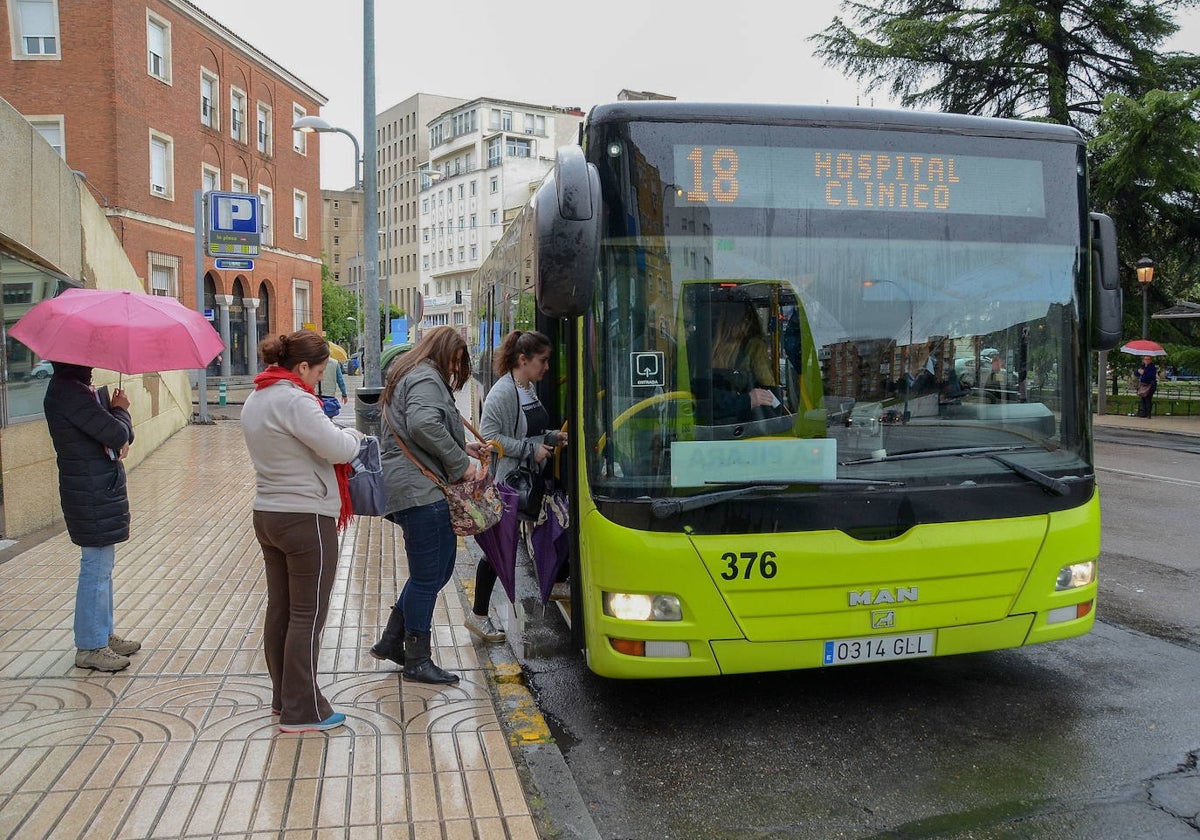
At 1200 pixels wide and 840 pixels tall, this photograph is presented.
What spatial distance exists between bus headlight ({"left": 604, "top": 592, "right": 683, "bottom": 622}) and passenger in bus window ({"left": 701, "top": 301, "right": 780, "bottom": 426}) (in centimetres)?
80

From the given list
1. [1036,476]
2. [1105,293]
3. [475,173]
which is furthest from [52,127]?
[475,173]

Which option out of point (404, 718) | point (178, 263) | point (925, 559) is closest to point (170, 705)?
point (404, 718)

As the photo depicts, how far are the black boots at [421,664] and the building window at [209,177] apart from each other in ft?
111

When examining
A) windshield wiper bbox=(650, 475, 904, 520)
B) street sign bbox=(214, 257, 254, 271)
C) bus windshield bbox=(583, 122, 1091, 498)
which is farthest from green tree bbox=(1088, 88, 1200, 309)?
windshield wiper bbox=(650, 475, 904, 520)

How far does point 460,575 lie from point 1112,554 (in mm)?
5695

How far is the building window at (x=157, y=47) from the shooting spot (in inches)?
1248

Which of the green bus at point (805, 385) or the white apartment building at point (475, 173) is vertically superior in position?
the white apartment building at point (475, 173)

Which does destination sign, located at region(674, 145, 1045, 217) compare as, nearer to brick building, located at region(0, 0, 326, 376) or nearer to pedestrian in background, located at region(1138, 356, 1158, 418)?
brick building, located at region(0, 0, 326, 376)

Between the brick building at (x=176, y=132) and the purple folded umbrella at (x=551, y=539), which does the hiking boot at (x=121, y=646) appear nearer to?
the purple folded umbrella at (x=551, y=539)

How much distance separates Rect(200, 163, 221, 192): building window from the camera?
35.2 metres

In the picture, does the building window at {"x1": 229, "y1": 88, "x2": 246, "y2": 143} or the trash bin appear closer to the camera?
the trash bin

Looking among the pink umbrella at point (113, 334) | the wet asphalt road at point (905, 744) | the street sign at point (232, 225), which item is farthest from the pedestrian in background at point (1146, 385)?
the pink umbrella at point (113, 334)

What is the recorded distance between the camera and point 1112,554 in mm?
8734

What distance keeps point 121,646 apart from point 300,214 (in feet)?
134
